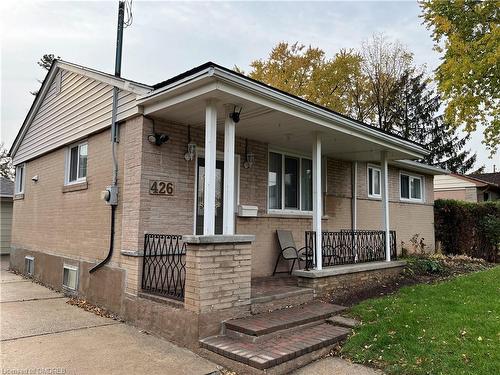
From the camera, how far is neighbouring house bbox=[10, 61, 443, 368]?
5.20 meters

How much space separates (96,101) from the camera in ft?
25.0

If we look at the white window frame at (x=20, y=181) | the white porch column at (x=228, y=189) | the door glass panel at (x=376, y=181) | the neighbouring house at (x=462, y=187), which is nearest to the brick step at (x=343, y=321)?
the white porch column at (x=228, y=189)

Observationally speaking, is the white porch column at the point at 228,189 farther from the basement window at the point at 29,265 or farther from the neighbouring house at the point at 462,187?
the neighbouring house at the point at 462,187

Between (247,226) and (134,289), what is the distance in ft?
8.33

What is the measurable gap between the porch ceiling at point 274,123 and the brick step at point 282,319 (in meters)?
2.94

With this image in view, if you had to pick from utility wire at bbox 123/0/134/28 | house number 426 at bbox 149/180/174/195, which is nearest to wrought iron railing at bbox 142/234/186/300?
house number 426 at bbox 149/180/174/195

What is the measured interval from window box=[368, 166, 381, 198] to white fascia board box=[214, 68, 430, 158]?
6.61 feet

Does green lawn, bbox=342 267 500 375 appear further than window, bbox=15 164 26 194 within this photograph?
No

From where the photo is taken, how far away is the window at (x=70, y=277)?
7.88 meters

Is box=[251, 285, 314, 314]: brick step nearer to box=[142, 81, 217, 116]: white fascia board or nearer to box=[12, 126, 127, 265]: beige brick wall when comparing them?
box=[12, 126, 127, 265]: beige brick wall

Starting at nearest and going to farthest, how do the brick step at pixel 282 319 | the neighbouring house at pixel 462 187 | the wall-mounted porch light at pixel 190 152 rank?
the brick step at pixel 282 319 < the wall-mounted porch light at pixel 190 152 < the neighbouring house at pixel 462 187

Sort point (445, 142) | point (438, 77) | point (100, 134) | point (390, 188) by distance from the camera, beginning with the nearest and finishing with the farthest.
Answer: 1. point (100, 134)
2. point (390, 188)
3. point (438, 77)
4. point (445, 142)

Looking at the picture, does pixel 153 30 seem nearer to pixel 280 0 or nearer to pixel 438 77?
pixel 280 0

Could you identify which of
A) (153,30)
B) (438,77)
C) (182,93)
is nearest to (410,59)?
(438,77)
